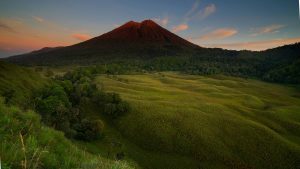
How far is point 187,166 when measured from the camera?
223ft

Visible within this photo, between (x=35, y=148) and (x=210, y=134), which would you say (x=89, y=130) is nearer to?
(x=210, y=134)

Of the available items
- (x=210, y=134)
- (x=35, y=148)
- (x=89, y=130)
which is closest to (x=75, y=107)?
(x=89, y=130)

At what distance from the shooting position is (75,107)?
301ft

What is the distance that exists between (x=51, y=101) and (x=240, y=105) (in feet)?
246

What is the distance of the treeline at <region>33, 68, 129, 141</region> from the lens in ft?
238

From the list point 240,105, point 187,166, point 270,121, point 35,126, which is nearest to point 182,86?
point 240,105

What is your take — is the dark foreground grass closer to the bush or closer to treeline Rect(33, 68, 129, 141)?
treeline Rect(33, 68, 129, 141)

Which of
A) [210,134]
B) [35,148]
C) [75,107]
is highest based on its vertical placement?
[35,148]

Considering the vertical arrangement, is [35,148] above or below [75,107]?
above

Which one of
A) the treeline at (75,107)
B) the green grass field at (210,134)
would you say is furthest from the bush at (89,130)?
the green grass field at (210,134)

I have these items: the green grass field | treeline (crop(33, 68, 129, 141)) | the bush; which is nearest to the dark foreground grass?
treeline (crop(33, 68, 129, 141))

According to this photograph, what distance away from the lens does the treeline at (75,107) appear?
72562mm

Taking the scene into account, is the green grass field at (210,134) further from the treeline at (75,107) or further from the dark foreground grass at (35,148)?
the dark foreground grass at (35,148)

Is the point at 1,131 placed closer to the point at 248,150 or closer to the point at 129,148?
the point at 129,148
